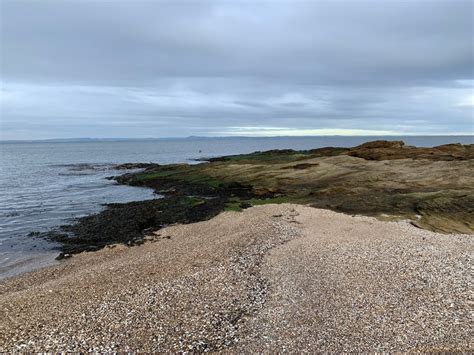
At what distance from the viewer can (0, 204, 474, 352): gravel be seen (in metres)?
10.4

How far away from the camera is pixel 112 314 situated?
471 inches

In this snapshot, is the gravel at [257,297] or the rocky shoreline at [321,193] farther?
the rocky shoreline at [321,193]

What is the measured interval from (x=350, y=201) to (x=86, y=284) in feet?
64.9

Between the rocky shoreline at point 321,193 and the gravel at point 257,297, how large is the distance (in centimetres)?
430

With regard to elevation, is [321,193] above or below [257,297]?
above

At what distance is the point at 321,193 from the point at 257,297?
20075 mm

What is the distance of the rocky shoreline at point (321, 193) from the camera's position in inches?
964

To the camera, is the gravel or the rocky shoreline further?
the rocky shoreline

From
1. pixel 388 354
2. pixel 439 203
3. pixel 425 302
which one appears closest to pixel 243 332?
pixel 388 354

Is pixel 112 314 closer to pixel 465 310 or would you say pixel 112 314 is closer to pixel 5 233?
pixel 465 310

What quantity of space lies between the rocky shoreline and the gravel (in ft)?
14.1

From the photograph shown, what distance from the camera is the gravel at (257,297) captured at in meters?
10.4

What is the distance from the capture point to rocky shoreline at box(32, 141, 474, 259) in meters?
24.5

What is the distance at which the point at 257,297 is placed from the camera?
1293 centimetres
